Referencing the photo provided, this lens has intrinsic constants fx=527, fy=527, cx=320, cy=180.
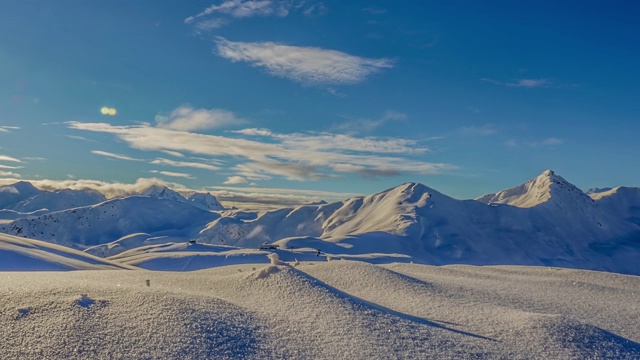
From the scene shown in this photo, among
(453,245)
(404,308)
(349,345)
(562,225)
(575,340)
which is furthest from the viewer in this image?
(562,225)

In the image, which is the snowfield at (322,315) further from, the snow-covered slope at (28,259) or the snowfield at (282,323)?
the snow-covered slope at (28,259)

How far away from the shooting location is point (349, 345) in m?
13.4

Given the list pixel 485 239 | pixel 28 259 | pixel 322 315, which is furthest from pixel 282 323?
pixel 485 239

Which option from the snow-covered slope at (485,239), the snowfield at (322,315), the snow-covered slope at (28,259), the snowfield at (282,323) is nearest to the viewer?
the snowfield at (282,323)

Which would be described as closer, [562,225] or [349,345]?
[349,345]

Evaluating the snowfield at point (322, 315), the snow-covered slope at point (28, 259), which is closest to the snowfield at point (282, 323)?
the snowfield at point (322, 315)

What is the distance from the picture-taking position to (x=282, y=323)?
48.0 ft

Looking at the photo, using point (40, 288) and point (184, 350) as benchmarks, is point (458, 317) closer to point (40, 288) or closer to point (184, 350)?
point (184, 350)

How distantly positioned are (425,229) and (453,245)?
467 inches

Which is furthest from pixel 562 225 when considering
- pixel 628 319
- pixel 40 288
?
pixel 40 288

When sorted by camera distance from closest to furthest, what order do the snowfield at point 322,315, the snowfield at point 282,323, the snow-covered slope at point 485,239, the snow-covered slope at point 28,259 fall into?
1. the snowfield at point 282,323
2. the snowfield at point 322,315
3. the snow-covered slope at point 28,259
4. the snow-covered slope at point 485,239

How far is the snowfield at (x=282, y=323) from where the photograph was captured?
1255 centimetres

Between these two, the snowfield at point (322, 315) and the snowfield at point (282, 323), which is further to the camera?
the snowfield at point (322, 315)

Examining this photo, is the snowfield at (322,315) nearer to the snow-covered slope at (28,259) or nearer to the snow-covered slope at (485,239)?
the snow-covered slope at (28,259)
